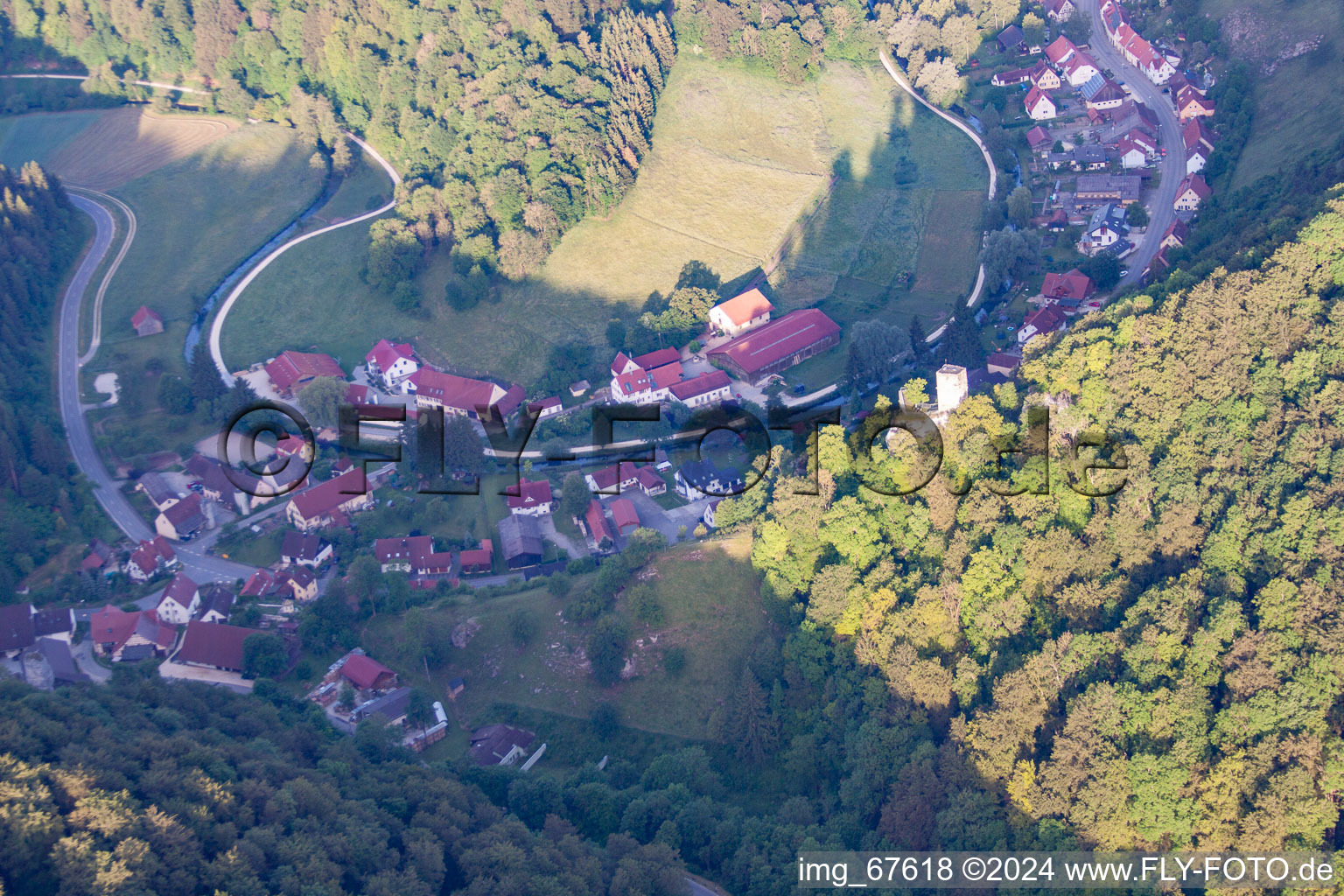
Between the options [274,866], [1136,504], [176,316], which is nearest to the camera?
[274,866]

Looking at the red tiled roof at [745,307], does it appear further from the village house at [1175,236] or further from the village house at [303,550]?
the village house at [303,550]

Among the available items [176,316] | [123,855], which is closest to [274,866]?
[123,855]

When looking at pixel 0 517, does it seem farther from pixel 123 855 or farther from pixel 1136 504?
pixel 1136 504

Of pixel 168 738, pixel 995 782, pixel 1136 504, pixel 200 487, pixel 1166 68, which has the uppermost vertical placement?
pixel 1166 68

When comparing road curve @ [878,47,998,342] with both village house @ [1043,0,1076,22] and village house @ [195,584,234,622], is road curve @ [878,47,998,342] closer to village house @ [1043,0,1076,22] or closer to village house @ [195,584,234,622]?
village house @ [1043,0,1076,22]

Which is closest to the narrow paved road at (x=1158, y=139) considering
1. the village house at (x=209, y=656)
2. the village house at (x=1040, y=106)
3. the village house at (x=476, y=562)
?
the village house at (x=1040, y=106)

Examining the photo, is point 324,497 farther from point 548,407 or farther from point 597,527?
point 597,527
